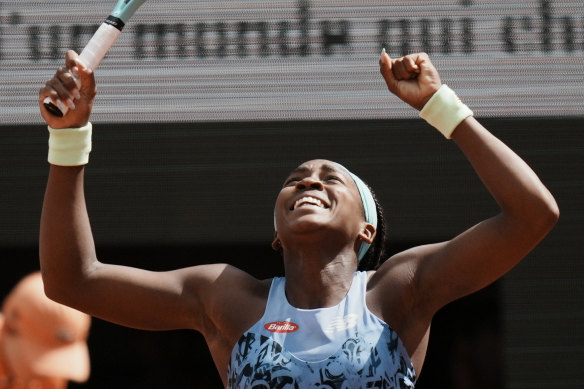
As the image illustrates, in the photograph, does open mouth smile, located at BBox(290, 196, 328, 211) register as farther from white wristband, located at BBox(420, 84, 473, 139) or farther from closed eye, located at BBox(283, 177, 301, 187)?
white wristband, located at BBox(420, 84, 473, 139)

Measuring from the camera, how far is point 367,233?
2559mm

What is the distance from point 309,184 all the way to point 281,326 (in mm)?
353

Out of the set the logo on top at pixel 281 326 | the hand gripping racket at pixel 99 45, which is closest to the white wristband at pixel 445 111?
the logo on top at pixel 281 326

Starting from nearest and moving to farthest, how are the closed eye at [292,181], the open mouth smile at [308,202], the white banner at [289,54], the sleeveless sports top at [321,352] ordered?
the sleeveless sports top at [321,352] → the open mouth smile at [308,202] → the closed eye at [292,181] → the white banner at [289,54]

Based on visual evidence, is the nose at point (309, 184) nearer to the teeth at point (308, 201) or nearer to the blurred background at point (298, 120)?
the teeth at point (308, 201)

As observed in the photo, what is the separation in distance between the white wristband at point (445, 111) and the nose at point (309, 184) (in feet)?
1.08

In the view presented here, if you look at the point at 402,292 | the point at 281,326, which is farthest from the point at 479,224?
the point at 281,326

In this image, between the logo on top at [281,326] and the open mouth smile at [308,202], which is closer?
the logo on top at [281,326]

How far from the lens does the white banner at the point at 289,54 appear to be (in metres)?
3.55

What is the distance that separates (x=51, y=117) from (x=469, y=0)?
177 centimetres

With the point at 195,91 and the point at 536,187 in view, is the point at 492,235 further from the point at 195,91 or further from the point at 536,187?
the point at 195,91

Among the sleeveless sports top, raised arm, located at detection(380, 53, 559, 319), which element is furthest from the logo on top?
raised arm, located at detection(380, 53, 559, 319)

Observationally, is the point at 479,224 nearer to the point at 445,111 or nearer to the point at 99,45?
the point at 445,111

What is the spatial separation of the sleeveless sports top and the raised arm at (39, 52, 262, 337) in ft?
0.44
